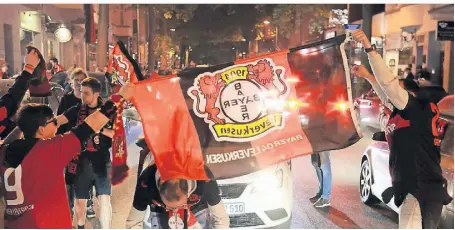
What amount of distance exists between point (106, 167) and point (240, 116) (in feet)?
7.51

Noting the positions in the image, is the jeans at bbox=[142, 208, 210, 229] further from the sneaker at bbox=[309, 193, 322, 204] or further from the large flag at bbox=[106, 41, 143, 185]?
the sneaker at bbox=[309, 193, 322, 204]

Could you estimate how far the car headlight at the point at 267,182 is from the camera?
5.35 m

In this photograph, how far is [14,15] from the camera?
1909cm

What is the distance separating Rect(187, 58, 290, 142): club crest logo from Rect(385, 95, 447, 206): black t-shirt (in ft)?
3.58

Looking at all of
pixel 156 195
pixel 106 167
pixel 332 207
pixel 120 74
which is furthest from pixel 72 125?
pixel 332 207

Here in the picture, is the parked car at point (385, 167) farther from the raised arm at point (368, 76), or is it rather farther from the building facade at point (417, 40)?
the building facade at point (417, 40)

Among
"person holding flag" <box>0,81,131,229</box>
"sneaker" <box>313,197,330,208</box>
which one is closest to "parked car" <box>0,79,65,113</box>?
"sneaker" <box>313,197,330,208</box>

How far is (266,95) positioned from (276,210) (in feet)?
5.47

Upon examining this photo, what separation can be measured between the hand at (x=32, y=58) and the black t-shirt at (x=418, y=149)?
2.82 m

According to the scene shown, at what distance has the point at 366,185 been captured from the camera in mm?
7203

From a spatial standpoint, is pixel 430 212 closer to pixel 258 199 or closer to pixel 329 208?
pixel 258 199

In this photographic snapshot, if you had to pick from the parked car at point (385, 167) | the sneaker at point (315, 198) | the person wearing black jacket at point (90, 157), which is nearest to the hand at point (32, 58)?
the person wearing black jacket at point (90, 157)

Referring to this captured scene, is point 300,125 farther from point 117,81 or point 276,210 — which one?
point 117,81

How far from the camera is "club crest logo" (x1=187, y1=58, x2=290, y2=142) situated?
3.94 metres
